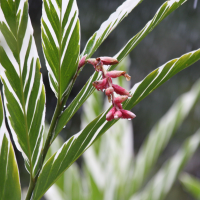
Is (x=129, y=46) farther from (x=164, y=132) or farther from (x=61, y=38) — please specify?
(x=164, y=132)

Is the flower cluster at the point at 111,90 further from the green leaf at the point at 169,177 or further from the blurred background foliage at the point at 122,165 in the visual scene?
the green leaf at the point at 169,177

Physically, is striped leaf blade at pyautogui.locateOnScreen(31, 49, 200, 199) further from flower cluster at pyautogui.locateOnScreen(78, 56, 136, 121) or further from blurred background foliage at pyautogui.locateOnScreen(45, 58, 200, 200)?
blurred background foliage at pyautogui.locateOnScreen(45, 58, 200, 200)

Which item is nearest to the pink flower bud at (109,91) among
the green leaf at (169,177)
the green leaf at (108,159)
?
the green leaf at (108,159)

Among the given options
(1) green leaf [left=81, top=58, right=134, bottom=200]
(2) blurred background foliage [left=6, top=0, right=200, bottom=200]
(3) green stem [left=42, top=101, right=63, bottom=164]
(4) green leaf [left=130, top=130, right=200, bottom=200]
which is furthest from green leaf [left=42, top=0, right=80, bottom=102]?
(2) blurred background foliage [left=6, top=0, right=200, bottom=200]

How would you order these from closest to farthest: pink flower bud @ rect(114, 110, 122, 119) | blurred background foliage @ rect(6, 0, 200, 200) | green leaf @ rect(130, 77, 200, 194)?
pink flower bud @ rect(114, 110, 122, 119) < green leaf @ rect(130, 77, 200, 194) < blurred background foliage @ rect(6, 0, 200, 200)

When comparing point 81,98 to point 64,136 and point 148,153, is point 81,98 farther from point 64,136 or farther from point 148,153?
point 64,136

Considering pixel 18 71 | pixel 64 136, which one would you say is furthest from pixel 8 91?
pixel 64 136

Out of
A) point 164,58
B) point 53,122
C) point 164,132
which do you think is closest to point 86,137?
point 53,122
